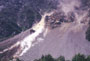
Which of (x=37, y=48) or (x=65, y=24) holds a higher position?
(x=65, y=24)

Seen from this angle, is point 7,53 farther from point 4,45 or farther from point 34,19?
point 34,19

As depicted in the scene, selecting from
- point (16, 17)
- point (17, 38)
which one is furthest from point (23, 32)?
point (16, 17)

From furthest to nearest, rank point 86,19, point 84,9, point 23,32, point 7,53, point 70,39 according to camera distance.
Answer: point 84,9, point 86,19, point 23,32, point 70,39, point 7,53

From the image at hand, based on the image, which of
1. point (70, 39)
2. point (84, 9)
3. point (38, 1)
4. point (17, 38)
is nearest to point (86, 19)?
point (84, 9)

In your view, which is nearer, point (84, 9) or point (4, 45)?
point (4, 45)

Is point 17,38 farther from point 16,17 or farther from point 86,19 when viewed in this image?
point 86,19

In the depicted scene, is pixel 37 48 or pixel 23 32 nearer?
pixel 37 48

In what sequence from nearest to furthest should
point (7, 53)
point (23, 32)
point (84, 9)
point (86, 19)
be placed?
point (7, 53) → point (23, 32) → point (86, 19) → point (84, 9)

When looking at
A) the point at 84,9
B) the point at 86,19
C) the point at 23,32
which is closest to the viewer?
the point at 23,32

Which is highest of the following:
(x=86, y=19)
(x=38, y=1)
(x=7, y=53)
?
(x=38, y=1)
